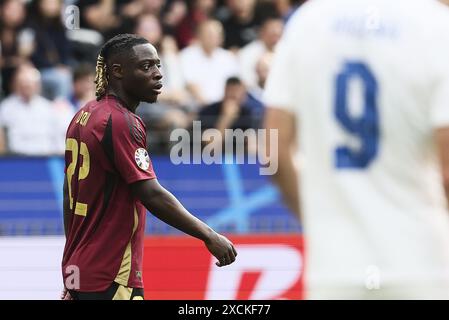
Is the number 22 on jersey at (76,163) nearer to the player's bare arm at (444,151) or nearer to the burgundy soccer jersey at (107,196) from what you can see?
the burgundy soccer jersey at (107,196)

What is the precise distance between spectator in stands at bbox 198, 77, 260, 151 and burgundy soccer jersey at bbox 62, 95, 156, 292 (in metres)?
5.34

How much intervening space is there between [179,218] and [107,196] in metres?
0.34

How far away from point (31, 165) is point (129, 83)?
209 inches

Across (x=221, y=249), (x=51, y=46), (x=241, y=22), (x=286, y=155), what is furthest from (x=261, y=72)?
(x=286, y=155)

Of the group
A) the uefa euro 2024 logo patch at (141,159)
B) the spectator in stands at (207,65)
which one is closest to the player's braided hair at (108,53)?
the uefa euro 2024 logo patch at (141,159)

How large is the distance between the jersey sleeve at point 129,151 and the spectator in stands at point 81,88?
6209mm

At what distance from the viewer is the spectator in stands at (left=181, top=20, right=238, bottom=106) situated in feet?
40.3

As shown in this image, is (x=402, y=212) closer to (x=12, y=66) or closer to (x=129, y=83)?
(x=129, y=83)

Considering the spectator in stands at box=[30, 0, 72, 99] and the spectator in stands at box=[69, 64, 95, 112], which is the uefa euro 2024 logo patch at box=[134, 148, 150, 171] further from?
the spectator in stands at box=[30, 0, 72, 99]

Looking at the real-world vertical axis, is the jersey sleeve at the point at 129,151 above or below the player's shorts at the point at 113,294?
above

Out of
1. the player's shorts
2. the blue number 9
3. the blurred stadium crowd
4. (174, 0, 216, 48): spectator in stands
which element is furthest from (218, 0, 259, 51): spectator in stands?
the blue number 9

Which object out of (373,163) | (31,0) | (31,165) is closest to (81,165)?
(373,163)

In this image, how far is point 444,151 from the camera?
3451 mm

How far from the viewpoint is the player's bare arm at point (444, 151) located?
3.45 meters
